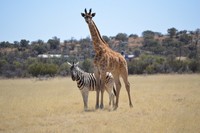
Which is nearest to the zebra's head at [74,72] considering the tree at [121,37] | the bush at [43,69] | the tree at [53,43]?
the bush at [43,69]

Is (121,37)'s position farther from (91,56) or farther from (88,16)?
(88,16)

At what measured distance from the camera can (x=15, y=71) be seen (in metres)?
48.4

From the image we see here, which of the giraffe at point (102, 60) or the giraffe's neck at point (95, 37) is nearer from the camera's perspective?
the giraffe at point (102, 60)

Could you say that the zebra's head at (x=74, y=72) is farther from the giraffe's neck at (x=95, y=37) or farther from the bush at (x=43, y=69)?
the bush at (x=43, y=69)

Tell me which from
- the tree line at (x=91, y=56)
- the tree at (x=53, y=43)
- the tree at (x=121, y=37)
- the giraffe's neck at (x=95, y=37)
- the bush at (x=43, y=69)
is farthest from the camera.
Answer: the tree at (x=121, y=37)

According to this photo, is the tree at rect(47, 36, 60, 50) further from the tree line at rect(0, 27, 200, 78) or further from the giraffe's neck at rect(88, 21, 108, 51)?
the giraffe's neck at rect(88, 21, 108, 51)

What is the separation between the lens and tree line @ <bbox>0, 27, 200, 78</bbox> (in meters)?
46.1

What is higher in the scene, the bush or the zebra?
the bush

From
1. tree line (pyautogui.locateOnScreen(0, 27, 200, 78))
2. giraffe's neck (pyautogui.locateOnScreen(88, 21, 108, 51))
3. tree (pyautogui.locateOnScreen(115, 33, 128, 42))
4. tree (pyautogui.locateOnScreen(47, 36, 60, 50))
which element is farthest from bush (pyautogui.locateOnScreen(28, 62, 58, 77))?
tree (pyautogui.locateOnScreen(115, 33, 128, 42))

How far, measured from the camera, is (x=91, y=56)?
206 ft

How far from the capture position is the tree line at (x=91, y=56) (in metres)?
46.1

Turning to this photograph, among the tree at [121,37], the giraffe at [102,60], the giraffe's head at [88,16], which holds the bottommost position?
the giraffe at [102,60]

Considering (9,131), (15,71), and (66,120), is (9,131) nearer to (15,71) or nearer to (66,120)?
(66,120)

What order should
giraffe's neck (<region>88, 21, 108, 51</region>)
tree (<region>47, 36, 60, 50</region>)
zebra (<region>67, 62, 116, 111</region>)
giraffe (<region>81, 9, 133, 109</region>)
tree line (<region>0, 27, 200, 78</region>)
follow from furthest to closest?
tree (<region>47, 36, 60, 50</region>) < tree line (<region>0, 27, 200, 78</region>) < zebra (<region>67, 62, 116, 111</region>) < giraffe's neck (<region>88, 21, 108, 51</region>) < giraffe (<region>81, 9, 133, 109</region>)
